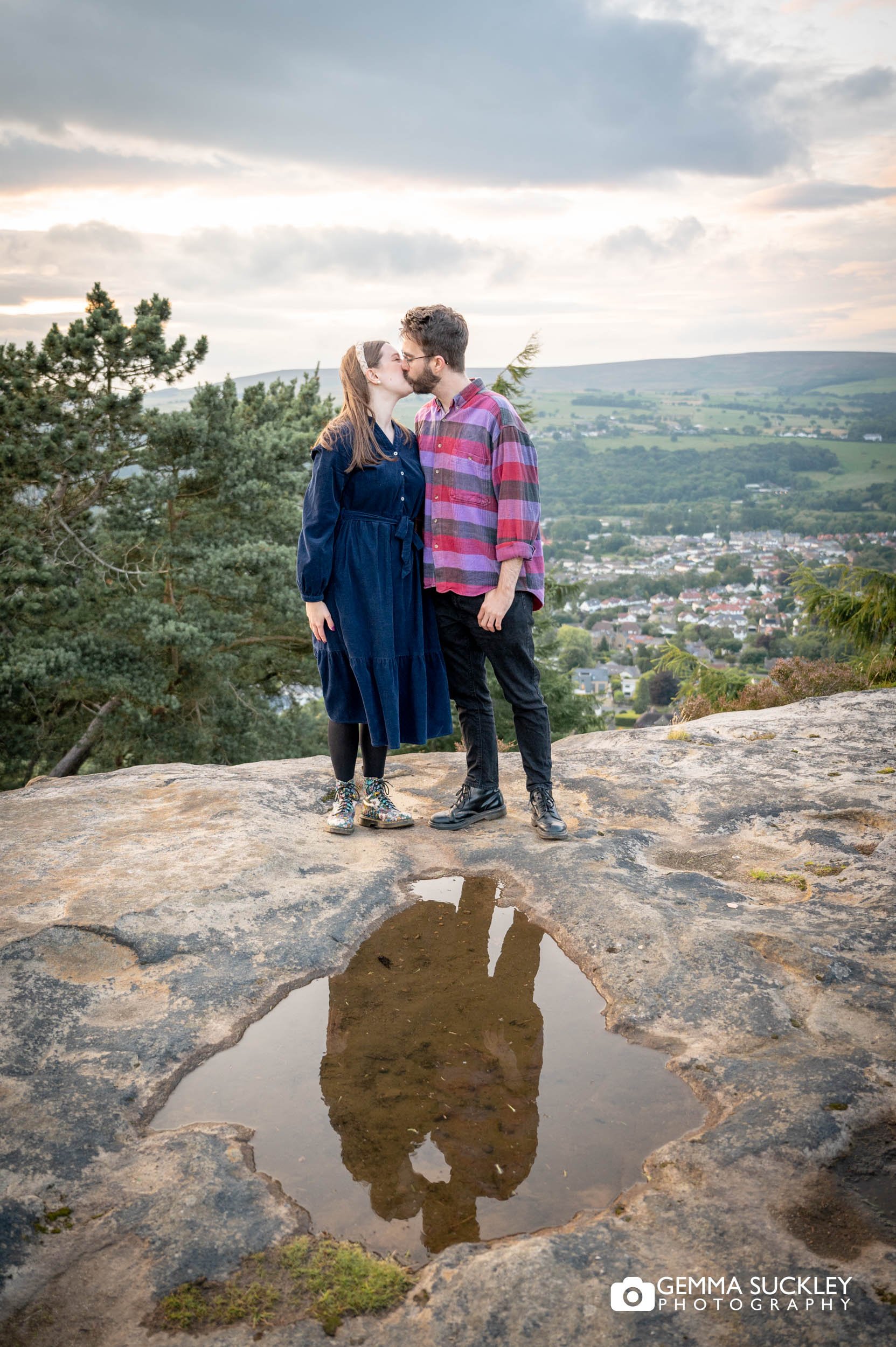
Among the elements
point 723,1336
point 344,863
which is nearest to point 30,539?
point 344,863

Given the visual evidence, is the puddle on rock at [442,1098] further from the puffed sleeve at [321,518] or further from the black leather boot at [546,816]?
the puffed sleeve at [321,518]

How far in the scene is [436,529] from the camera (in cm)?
356

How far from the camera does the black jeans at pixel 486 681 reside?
12.0 ft

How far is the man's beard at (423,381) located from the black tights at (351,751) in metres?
1.46

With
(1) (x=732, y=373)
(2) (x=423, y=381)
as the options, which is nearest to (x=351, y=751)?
(2) (x=423, y=381)

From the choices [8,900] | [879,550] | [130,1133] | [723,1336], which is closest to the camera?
[723,1336]

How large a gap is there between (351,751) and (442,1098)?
1.93 metres

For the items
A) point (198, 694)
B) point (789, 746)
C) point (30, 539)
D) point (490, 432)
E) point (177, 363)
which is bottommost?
point (198, 694)

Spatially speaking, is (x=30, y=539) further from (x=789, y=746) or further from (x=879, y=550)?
(x=879, y=550)

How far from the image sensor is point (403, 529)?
3.57 m

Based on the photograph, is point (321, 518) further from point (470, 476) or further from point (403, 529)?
point (470, 476)

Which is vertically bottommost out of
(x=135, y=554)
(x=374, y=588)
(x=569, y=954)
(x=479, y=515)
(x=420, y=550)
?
(x=569, y=954)

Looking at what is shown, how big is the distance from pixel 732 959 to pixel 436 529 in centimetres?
198

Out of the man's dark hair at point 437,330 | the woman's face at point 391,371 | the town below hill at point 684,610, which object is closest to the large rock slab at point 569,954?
the woman's face at point 391,371
